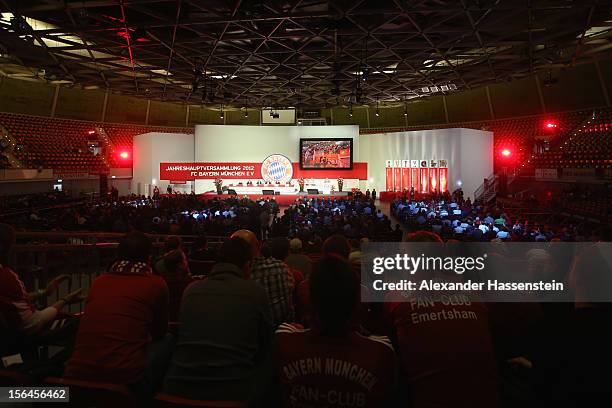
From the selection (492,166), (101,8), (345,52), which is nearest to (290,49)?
(345,52)

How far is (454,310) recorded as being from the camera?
72.3 inches

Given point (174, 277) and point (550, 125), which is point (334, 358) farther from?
point (550, 125)

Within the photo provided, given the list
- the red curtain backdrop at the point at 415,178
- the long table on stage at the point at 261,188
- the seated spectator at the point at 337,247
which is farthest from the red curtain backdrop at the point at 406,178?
the seated spectator at the point at 337,247

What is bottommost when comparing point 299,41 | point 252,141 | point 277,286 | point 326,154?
point 277,286

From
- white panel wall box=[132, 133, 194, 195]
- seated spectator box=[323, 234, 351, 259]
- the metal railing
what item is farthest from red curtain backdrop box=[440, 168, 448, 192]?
seated spectator box=[323, 234, 351, 259]

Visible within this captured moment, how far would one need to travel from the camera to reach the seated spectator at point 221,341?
1.80 meters

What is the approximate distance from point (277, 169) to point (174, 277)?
22.6 m

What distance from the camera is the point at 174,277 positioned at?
3.86 m

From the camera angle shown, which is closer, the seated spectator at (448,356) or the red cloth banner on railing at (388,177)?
the seated spectator at (448,356)

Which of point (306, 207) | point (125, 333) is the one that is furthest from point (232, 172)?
point (125, 333)

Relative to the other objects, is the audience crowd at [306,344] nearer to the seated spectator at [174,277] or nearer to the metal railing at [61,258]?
the seated spectator at [174,277]

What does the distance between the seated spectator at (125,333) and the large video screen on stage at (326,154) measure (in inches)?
948

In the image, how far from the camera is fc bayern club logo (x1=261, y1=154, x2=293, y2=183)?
26125mm

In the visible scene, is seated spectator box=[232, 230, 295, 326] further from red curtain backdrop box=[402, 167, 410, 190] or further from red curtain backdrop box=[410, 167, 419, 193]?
red curtain backdrop box=[402, 167, 410, 190]
